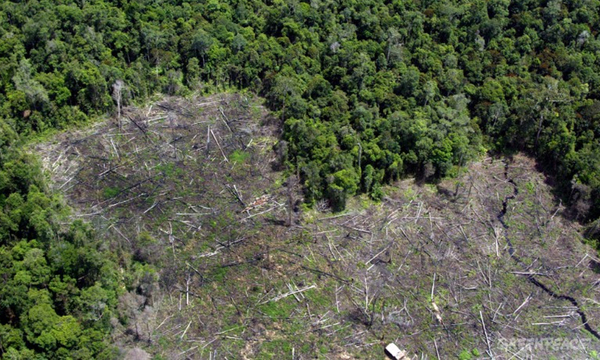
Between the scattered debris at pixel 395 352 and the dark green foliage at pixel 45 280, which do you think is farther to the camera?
the scattered debris at pixel 395 352

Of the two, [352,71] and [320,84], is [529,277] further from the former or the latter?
[352,71]

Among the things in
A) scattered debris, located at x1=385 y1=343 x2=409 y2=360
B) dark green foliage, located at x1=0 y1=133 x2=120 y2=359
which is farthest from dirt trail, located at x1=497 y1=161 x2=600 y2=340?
dark green foliage, located at x1=0 y1=133 x2=120 y2=359

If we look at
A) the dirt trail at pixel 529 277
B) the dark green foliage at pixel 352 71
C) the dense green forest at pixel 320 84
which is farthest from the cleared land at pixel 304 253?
the dark green foliage at pixel 352 71

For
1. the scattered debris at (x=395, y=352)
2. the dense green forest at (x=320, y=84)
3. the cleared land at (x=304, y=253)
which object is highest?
the dense green forest at (x=320, y=84)

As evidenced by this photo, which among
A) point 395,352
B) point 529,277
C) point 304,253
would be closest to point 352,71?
point 304,253

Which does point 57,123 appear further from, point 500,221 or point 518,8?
point 518,8

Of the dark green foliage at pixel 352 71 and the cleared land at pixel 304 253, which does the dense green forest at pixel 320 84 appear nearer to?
the dark green foliage at pixel 352 71

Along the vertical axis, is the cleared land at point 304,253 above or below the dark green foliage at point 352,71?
below

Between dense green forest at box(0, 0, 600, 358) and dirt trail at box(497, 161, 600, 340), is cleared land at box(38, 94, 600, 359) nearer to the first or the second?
dirt trail at box(497, 161, 600, 340)
